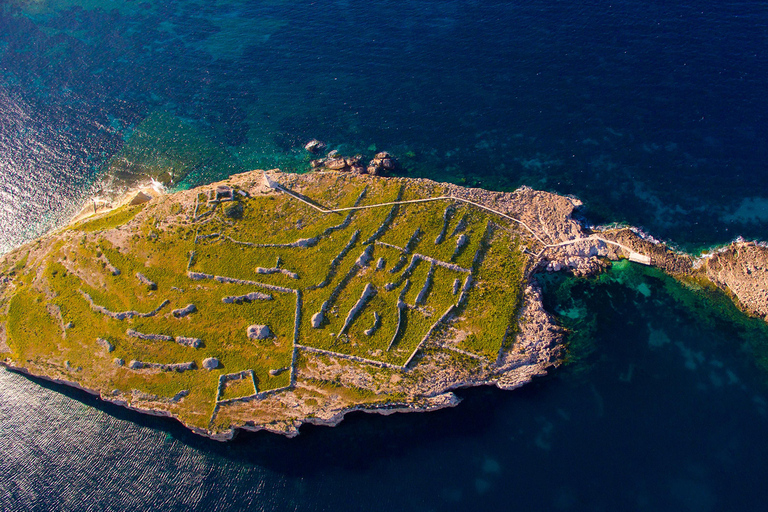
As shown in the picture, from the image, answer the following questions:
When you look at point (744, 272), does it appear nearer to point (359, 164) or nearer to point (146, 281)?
point (359, 164)

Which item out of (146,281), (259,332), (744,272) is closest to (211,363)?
(259,332)

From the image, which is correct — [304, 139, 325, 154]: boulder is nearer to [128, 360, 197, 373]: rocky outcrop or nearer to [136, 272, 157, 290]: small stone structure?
[136, 272, 157, 290]: small stone structure

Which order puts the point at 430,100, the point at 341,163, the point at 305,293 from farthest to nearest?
the point at 430,100 < the point at 341,163 < the point at 305,293

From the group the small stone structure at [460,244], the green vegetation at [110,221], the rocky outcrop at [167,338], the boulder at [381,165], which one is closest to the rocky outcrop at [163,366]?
the rocky outcrop at [167,338]

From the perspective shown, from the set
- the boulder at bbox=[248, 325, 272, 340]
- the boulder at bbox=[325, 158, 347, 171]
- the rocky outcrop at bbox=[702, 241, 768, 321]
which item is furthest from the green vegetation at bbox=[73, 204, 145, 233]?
the rocky outcrop at bbox=[702, 241, 768, 321]

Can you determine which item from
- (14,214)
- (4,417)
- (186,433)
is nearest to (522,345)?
(186,433)

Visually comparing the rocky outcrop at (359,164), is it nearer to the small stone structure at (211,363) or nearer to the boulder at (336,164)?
the boulder at (336,164)
